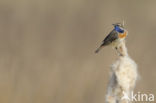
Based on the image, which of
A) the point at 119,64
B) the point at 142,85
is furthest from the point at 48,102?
the point at 119,64

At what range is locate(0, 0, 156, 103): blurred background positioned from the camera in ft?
11.4

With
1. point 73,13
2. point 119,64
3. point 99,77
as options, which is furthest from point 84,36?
point 119,64

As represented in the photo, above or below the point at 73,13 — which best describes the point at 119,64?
below

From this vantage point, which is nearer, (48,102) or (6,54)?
(48,102)

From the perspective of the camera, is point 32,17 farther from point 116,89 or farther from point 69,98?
point 116,89

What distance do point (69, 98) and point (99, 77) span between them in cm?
35

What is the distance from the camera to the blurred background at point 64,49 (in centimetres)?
348

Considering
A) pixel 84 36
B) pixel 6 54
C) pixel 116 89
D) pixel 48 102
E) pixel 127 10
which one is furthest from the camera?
pixel 127 10

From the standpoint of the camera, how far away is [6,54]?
12.0 ft

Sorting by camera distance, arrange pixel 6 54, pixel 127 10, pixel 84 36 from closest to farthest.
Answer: pixel 6 54 < pixel 84 36 < pixel 127 10

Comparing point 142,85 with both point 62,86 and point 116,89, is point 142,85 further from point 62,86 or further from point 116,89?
point 116,89

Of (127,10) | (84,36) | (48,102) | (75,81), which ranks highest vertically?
(127,10)

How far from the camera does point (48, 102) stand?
11.2 ft

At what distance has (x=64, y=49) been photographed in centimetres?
396
